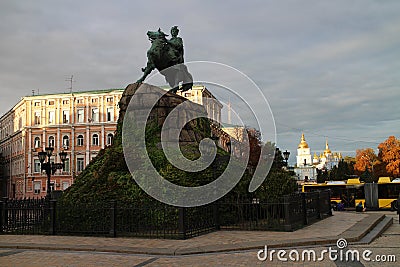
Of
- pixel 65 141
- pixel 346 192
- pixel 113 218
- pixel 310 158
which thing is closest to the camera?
pixel 113 218

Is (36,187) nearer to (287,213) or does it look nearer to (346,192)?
(346,192)

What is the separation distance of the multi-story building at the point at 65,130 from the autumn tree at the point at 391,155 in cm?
3752

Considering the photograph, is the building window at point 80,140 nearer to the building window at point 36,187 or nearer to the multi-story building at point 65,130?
the multi-story building at point 65,130

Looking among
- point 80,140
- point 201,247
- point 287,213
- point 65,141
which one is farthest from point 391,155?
point 201,247

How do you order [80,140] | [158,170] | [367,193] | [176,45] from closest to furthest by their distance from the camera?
[158,170] → [176,45] → [367,193] → [80,140]

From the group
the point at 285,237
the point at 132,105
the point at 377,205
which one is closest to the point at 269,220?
the point at 285,237

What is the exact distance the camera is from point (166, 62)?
65.3ft

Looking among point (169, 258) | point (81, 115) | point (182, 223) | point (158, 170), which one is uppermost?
point (81, 115)

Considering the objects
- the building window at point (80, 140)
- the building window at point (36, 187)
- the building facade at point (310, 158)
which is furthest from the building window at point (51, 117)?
the building facade at point (310, 158)

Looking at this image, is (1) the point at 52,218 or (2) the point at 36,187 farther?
(2) the point at 36,187

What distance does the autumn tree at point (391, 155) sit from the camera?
61.0 metres

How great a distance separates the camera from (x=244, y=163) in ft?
64.7

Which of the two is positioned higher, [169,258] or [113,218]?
[113,218]

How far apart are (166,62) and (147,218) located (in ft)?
25.3
